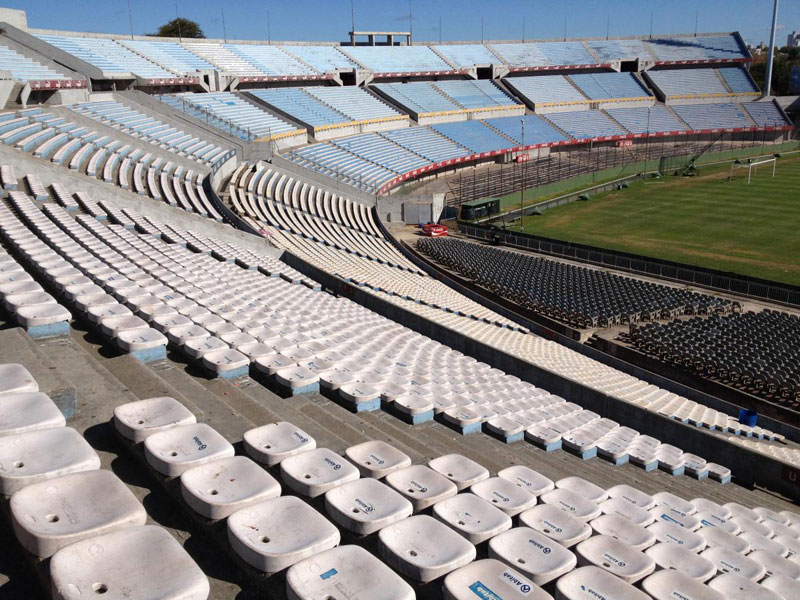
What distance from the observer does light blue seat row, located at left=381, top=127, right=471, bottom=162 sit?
5488cm

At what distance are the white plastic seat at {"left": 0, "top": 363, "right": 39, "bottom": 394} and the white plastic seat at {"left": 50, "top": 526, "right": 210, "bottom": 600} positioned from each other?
218cm

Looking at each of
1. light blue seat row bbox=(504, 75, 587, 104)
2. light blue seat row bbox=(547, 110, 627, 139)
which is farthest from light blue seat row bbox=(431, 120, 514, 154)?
light blue seat row bbox=(504, 75, 587, 104)

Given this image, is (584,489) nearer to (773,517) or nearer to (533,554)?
(533,554)

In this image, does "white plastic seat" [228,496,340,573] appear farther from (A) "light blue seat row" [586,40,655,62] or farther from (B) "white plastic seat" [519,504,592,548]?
(A) "light blue seat row" [586,40,655,62]

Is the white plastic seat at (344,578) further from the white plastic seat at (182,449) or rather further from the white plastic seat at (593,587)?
the white plastic seat at (182,449)

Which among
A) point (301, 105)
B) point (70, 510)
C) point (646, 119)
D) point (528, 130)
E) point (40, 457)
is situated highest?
point (301, 105)

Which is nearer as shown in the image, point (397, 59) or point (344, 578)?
point (344, 578)

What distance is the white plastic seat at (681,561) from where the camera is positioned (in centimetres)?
559

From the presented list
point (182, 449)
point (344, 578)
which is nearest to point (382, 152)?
point (182, 449)

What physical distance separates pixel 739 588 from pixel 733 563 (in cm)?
103

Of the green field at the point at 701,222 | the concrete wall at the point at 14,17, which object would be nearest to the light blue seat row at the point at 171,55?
the concrete wall at the point at 14,17

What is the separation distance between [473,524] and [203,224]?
1879 centimetres

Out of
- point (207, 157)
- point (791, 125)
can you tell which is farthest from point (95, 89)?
point (791, 125)

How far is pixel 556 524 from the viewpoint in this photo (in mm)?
5656
